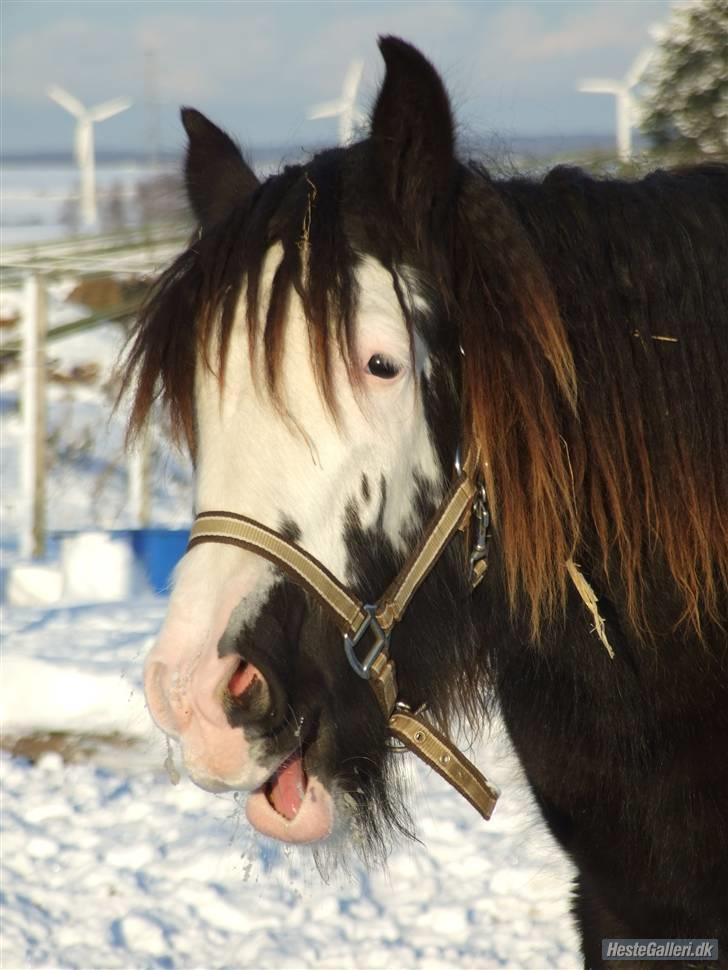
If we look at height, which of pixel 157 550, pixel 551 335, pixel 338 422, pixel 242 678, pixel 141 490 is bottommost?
pixel 157 550

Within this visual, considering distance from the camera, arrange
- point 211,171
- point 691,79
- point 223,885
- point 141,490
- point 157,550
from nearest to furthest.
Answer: point 211,171, point 223,885, point 157,550, point 141,490, point 691,79

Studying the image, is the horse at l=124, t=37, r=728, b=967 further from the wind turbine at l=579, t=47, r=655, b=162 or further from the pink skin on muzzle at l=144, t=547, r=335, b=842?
the wind turbine at l=579, t=47, r=655, b=162

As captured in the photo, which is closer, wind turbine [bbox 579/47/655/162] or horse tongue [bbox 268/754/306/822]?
horse tongue [bbox 268/754/306/822]

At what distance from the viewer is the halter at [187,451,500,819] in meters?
1.79

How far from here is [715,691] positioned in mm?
2064

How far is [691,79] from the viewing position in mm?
11852

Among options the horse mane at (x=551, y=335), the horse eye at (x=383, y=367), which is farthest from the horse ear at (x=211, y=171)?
the horse eye at (x=383, y=367)

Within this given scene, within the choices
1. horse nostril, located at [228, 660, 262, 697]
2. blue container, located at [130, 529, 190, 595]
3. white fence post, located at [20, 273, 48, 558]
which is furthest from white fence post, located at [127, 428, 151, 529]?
horse nostril, located at [228, 660, 262, 697]

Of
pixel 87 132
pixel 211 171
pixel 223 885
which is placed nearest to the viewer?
pixel 211 171

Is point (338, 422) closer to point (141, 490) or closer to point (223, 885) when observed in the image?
point (223, 885)

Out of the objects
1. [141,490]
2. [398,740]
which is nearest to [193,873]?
[398,740]

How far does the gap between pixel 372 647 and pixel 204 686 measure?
0.29 meters

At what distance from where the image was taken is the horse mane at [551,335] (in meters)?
1.90

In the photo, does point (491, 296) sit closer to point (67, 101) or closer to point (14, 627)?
Answer: point (14, 627)
